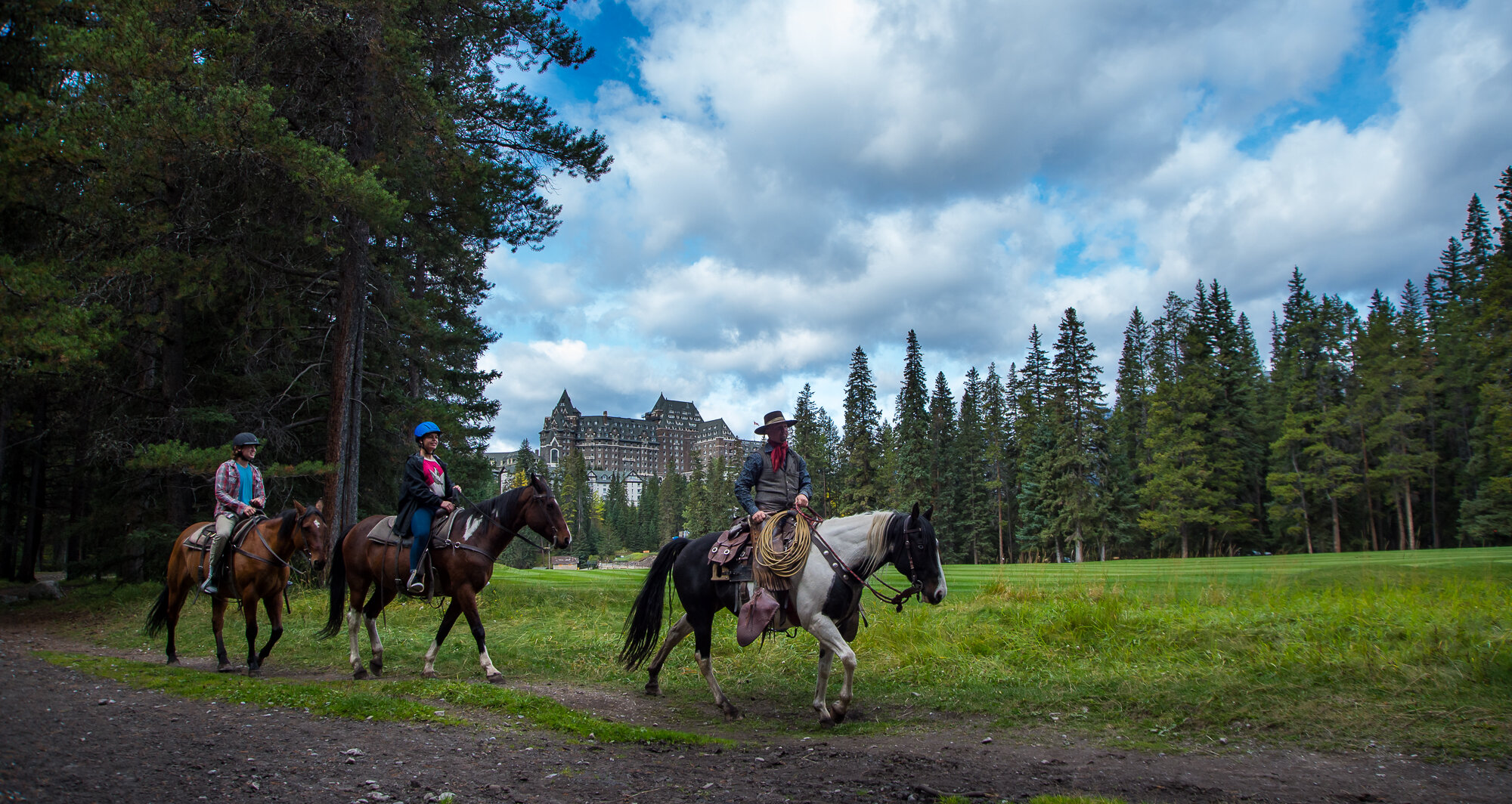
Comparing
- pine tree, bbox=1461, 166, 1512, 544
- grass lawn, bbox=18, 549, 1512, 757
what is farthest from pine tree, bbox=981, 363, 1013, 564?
grass lawn, bbox=18, 549, 1512, 757

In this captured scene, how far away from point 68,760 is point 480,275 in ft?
96.3

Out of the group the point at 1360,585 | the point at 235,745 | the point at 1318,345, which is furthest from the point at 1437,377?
the point at 235,745

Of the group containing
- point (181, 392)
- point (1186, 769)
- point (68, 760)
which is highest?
point (181, 392)

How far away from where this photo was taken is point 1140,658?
29.6 ft

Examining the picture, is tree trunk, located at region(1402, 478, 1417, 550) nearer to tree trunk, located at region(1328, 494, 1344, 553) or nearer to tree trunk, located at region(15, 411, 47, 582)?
tree trunk, located at region(1328, 494, 1344, 553)

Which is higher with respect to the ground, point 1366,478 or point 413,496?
point 1366,478

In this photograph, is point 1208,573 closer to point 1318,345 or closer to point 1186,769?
point 1186,769

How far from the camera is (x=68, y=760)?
15.4ft

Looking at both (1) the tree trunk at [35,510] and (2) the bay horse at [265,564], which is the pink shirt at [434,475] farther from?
(1) the tree trunk at [35,510]

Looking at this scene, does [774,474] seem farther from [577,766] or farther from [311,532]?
[311,532]

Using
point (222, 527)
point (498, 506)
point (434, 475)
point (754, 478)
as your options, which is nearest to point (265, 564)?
point (222, 527)

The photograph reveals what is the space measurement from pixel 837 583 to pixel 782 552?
0.62 metres

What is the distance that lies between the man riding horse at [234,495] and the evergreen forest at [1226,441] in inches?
1641

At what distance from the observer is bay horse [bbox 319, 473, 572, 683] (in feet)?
30.6
